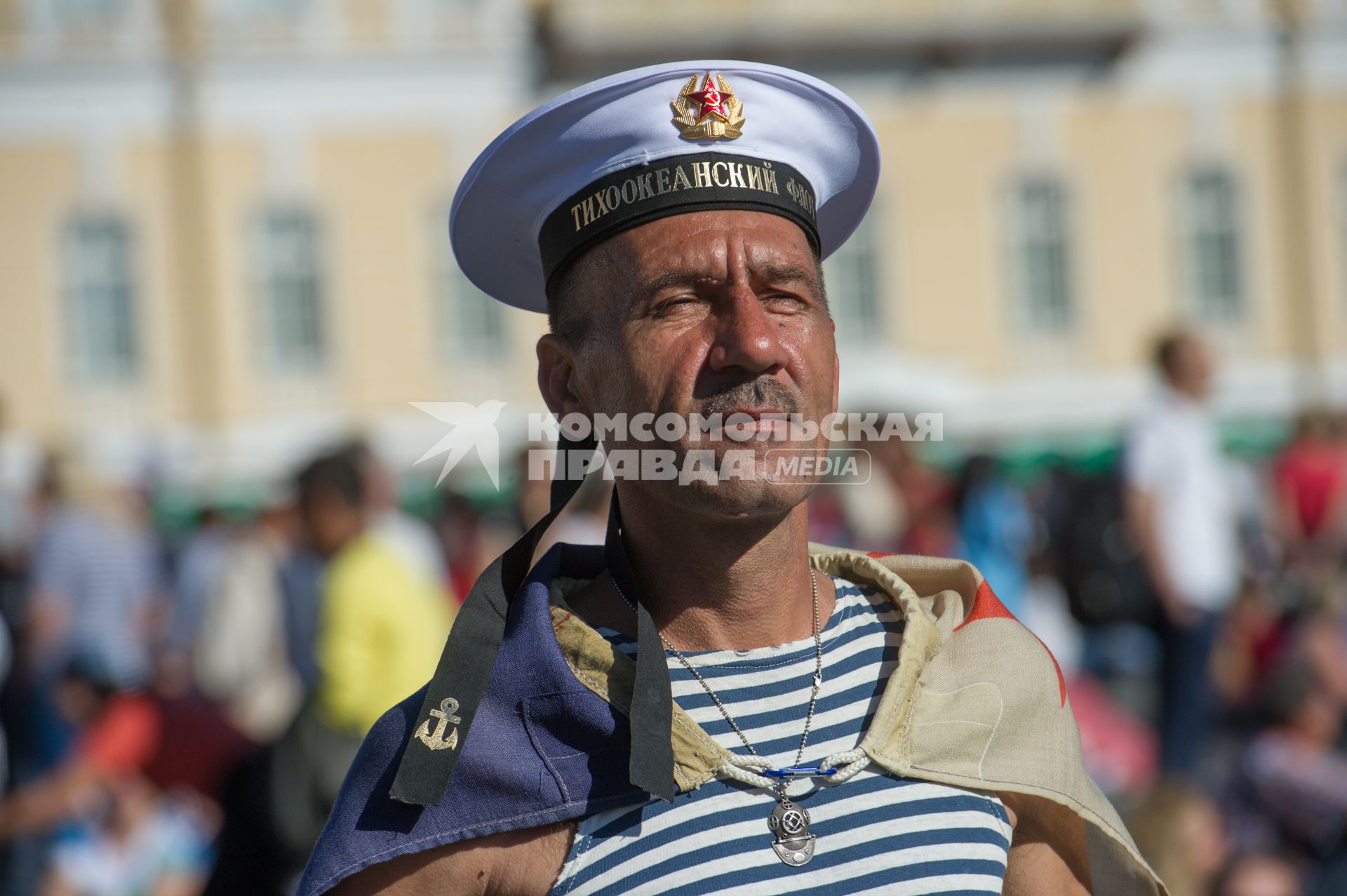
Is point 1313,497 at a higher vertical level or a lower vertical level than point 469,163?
lower

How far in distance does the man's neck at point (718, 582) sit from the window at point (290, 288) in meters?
15.2

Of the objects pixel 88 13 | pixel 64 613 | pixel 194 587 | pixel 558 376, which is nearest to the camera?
pixel 558 376

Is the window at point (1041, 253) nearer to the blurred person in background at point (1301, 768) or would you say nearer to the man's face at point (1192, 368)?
the man's face at point (1192, 368)

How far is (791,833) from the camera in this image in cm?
159

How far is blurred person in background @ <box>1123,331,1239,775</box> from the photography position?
5.47 metres

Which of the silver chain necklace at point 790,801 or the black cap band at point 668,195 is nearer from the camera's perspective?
the silver chain necklace at point 790,801

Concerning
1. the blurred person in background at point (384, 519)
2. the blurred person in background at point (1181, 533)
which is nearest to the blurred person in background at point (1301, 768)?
the blurred person in background at point (1181, 533)

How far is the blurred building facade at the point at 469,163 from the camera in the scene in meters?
16.0

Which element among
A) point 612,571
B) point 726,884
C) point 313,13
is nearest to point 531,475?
point 612,571

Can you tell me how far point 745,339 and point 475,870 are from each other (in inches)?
26.0

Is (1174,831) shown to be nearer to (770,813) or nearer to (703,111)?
(770,813)

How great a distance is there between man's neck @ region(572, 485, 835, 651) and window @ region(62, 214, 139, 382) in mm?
15647

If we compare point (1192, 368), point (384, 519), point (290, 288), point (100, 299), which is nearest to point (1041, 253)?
point (290, 288)

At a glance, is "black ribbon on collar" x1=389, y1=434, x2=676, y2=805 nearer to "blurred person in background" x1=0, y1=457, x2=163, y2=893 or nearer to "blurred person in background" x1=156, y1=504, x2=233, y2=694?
"blurred person in background" x1=0, y1=457, x2=163, y2=893
